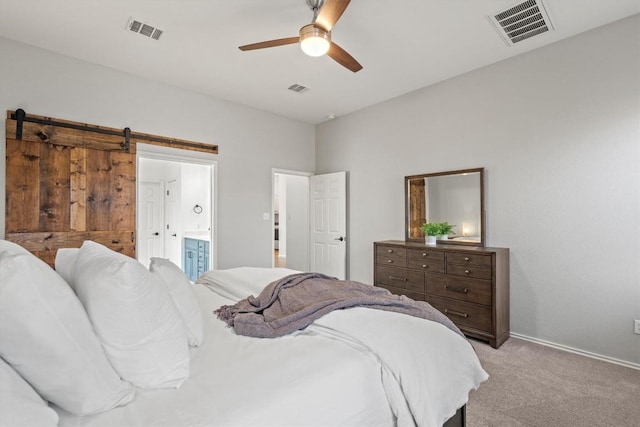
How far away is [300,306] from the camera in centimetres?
167

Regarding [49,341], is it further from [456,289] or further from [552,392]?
[456,289]

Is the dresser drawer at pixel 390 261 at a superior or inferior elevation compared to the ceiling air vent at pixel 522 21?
inferior

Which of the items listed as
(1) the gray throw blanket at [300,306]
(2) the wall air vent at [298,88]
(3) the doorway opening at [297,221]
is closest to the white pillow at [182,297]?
(1) the gray throw blanket at [300,306]

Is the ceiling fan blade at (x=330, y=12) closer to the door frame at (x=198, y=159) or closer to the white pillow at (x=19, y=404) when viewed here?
the white pillow at (x=19, y=404)

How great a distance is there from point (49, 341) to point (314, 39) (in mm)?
2270

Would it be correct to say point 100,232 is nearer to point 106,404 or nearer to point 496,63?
point 106,404

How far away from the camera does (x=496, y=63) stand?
3.44m

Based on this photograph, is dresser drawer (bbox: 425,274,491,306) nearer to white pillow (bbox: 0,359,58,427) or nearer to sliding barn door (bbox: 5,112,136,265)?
white pillow (bbox: 0,359,58,427)

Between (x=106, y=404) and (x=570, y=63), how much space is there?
405cm

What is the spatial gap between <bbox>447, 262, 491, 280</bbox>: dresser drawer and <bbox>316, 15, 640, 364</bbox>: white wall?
1.65ft

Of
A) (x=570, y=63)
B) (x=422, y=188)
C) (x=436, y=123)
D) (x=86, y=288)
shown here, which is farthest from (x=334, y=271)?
(x=86, y=288)

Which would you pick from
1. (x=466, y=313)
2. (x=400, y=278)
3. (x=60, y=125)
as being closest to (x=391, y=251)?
(x=400, y=278)

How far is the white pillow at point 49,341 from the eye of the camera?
0.80 m

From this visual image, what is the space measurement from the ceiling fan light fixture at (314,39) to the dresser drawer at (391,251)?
2320mm
